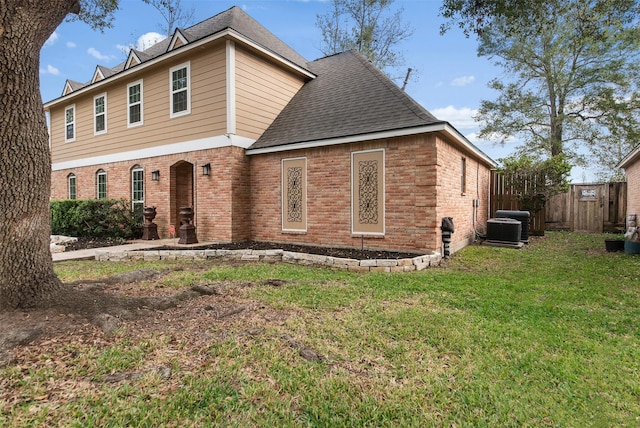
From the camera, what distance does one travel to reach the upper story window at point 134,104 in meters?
11.5

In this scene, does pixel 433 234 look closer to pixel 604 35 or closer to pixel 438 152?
pixel 438 152

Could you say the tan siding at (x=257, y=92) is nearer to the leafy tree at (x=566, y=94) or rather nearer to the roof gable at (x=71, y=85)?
the leafy tree at (x=566, y=94)

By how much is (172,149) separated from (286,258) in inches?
236

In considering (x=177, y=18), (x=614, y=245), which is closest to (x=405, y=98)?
(x=614, y=245)

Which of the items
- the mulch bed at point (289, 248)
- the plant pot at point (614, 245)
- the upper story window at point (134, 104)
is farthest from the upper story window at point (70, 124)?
the plant pot at point (614, 245)

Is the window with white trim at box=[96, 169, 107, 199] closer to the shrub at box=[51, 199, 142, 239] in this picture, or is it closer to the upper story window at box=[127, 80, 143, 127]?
the shrub at box=[51, 199, 142, 239]

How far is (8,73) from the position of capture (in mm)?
3080

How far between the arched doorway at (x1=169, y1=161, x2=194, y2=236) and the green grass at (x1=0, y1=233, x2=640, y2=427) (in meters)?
7.46

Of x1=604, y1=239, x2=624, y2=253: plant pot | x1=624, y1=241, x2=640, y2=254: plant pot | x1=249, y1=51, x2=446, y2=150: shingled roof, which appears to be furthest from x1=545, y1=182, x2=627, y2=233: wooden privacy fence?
x1=249, y1=51, x2=446, y2=150: shingled roof

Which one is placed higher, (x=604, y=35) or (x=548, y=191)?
(x=604, y=35)

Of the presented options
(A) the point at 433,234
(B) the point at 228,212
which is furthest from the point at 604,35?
(B) the point at 228,212

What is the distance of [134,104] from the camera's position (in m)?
11.6

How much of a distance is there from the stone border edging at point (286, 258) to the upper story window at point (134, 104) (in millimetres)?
5571

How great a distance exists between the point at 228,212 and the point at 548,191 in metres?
10.8
